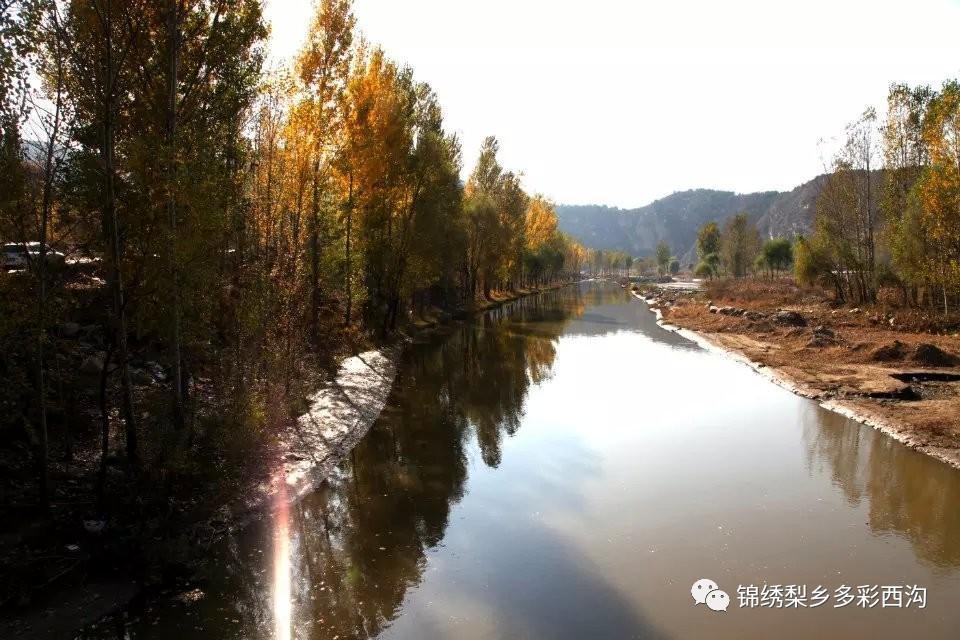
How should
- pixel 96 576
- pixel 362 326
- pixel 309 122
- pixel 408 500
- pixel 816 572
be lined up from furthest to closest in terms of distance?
pixel 362 326
pixel 309 122
pixel 408 500
pixel 816 572
pixel 96 576

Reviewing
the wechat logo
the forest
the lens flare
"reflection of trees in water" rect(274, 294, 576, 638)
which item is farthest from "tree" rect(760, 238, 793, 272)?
A: the lens flare

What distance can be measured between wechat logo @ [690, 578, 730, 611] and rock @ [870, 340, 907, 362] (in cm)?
1934

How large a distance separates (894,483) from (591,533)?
727 centimetres

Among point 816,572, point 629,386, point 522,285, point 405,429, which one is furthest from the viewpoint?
point 522,285

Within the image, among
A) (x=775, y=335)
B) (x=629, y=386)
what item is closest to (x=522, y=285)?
(x=775, y=335)

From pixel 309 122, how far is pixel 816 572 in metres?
19.2

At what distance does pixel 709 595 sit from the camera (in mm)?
8438

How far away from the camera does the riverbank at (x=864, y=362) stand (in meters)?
16.2

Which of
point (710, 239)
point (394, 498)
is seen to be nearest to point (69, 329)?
point (394, 498)

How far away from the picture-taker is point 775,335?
111 ft

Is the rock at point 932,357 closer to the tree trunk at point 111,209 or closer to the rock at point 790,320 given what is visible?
the rock at point 790,320

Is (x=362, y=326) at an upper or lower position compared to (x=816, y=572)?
upper

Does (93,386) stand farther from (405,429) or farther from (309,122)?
(309,122)

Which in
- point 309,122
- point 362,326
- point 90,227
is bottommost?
point 362,326
